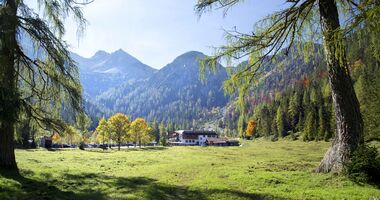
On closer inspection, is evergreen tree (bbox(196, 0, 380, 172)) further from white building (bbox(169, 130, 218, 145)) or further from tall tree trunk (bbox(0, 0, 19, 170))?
white building (bbox(169, 130, 218, 145))

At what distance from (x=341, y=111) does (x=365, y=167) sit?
241cm

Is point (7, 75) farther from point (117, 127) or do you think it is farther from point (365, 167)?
point (117, 127)

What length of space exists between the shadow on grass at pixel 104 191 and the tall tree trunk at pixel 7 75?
208cm

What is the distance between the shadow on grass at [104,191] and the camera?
969cm

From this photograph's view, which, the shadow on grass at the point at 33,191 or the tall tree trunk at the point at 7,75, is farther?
the tall tree trunk at the point at 7,75

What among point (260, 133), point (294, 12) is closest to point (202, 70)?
point (294, 12)

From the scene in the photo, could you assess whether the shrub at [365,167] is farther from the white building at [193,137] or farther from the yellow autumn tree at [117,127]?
the white building at [193,137]

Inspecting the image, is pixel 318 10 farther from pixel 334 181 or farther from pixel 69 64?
pixel 69 64

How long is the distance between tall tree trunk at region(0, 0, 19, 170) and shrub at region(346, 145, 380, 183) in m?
13.3

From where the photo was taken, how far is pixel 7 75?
1262cm

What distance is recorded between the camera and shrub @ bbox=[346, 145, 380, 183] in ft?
33.1

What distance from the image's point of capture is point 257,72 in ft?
41.0

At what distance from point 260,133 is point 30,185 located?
122548 millimetres

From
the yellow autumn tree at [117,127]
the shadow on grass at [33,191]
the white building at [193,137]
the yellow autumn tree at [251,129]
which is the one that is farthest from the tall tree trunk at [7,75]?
the white building at [193,137]
